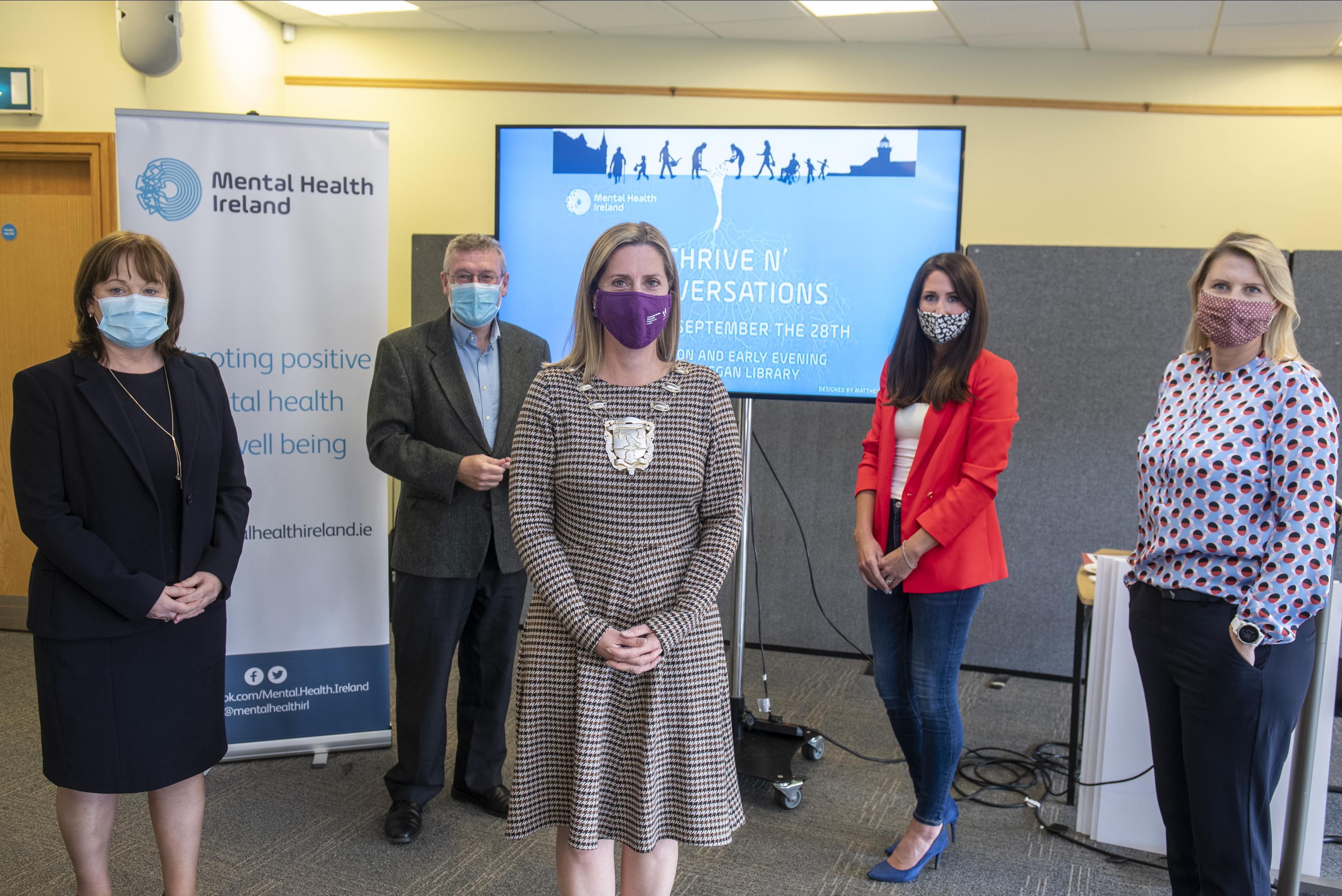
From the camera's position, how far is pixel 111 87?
4312 millimetres

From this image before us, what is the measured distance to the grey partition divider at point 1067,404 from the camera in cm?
383

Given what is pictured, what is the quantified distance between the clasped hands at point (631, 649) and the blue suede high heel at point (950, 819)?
47.6 inches

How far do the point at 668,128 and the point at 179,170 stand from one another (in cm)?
145

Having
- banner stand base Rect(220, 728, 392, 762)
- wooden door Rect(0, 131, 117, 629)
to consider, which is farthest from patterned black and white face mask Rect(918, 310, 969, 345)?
wooden door Rect(0, 131, 117, 629)

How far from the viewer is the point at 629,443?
1641 mm

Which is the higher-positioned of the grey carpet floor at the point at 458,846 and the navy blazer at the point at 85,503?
the navy blazer at the point at 85,503

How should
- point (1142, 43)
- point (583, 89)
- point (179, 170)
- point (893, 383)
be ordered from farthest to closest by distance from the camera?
point (583, 89) → point (1142, 43) → point (179, 170) → point (893, 383)

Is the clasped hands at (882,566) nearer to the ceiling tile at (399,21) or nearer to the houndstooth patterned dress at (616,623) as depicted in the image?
the houndstooth patterned dress at (616,623)

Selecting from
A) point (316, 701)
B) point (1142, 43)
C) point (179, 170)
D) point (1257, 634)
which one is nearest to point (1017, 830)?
point (1257, 634)

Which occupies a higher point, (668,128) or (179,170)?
(668,128)

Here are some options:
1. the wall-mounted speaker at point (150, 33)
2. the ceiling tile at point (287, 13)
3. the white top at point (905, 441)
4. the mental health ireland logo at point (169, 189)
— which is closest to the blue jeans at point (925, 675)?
the white top at point (905, 441)

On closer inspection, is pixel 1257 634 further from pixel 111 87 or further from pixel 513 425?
pixel 111 87

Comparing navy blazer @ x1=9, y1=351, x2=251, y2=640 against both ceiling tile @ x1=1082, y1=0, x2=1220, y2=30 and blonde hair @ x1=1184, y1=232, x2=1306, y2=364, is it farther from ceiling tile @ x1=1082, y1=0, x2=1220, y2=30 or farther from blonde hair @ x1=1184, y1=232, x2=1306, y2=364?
ceiling tile @ x1=1082, y1=0, x2=1220, y2=30

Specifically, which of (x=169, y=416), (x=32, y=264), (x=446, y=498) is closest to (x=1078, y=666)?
(x=446, y=498)
